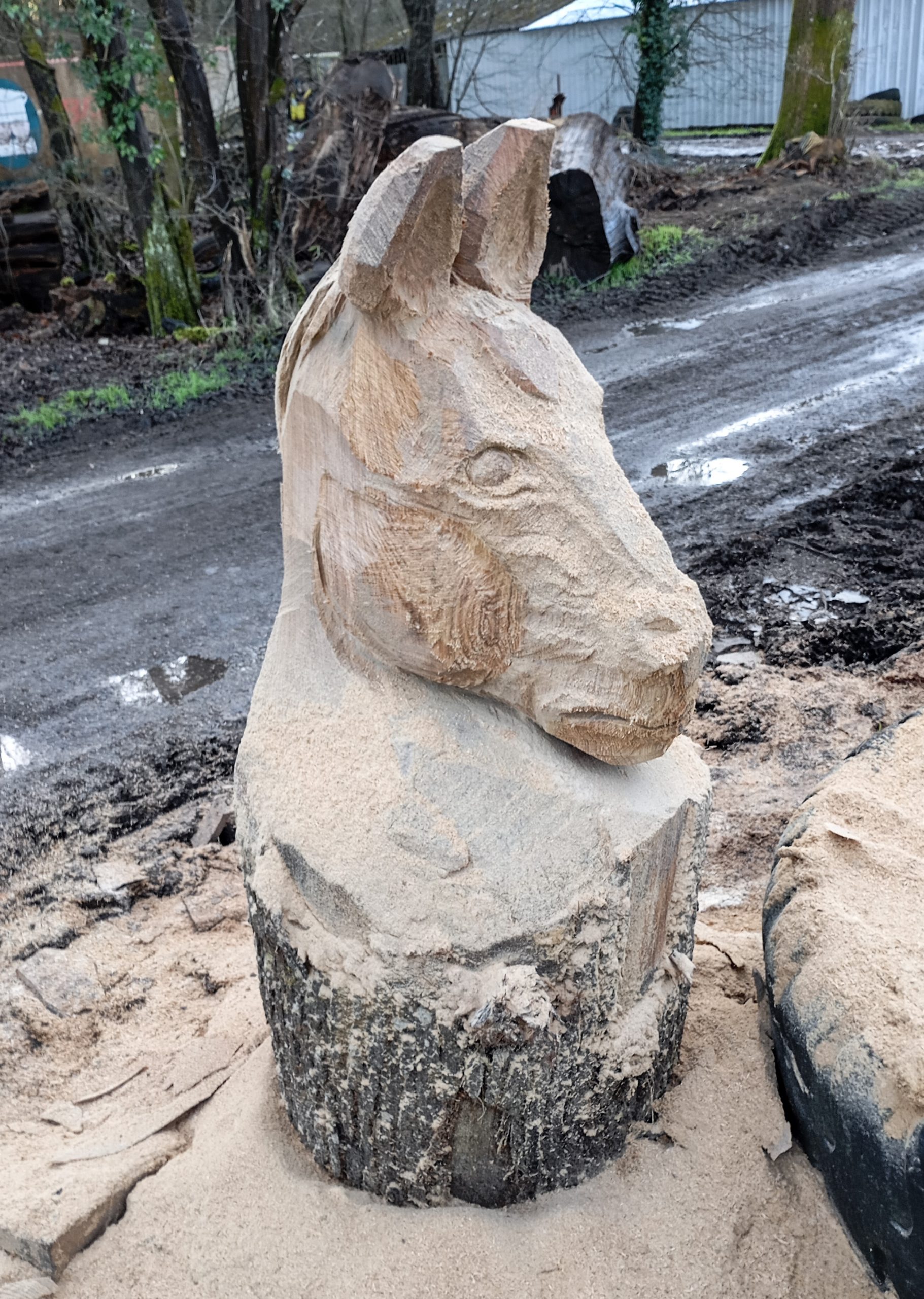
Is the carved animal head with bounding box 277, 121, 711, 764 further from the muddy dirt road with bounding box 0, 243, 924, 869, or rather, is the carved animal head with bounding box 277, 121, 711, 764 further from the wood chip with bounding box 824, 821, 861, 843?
the muddy dirt road with bounding box 0, 243, 924, 869

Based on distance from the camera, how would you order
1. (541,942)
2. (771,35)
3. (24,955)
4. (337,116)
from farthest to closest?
(771,35) → (337,116) → (24,955) → (541,942)

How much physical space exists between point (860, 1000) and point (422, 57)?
45.0 ft

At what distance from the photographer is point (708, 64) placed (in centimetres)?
1598

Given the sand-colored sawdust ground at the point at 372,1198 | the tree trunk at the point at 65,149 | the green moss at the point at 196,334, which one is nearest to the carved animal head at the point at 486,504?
the sand-colored sawdust ground at the point at 372,1198

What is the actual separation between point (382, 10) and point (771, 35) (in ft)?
22.0

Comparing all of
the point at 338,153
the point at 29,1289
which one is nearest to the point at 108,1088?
the point at 29,1289

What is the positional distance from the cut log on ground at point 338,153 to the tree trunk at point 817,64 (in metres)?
5.89

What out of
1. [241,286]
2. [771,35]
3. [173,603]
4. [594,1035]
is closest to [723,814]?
[594,1035]

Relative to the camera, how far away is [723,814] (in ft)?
10.7

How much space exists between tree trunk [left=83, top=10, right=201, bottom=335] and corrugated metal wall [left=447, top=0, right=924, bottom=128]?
8.75 meters

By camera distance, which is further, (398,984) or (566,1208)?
(566,1208)

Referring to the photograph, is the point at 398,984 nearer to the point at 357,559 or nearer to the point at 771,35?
the point at 357,559

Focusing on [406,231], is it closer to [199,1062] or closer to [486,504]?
[486,504]

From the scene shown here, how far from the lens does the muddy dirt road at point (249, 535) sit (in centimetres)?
403
